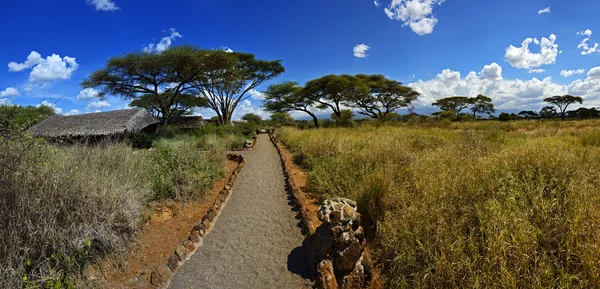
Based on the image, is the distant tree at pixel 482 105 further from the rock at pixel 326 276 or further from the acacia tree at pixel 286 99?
the rock at pixel 326 276

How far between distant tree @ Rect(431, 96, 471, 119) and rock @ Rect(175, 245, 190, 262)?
129 ft

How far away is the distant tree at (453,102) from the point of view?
35438 mm

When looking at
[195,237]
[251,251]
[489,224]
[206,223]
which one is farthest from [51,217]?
[489,224]

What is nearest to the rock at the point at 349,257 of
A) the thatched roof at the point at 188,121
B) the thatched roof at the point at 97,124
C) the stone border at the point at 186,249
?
the stone border at the point at 186,249

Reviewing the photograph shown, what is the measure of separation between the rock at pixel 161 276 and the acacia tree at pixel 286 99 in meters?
24.5

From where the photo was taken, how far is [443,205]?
2846 millimetres

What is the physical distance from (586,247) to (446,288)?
37.3 inches

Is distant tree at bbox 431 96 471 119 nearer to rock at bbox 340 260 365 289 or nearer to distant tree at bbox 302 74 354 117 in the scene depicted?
distant tree at bbox 302 74 354 117

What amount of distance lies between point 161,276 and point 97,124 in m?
15.9

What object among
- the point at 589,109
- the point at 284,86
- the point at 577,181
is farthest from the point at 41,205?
the point at 589,109

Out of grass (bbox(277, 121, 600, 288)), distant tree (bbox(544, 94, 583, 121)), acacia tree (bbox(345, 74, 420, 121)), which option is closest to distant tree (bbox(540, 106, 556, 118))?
distant tree (bbox(544, 94, 583, 121))

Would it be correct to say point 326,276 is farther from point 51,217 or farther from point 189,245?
point 51,217

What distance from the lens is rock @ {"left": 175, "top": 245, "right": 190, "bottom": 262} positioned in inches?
126

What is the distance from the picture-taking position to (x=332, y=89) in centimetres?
2283
